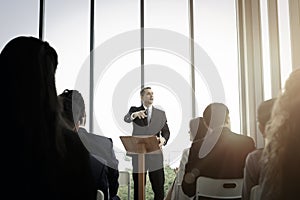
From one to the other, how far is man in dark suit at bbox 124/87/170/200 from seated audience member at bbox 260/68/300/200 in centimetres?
339

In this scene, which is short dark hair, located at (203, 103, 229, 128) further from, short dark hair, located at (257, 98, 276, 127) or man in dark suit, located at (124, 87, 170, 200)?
man in dark suit, located at (124, 87, 170, 200)

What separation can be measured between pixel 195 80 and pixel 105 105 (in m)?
1.46

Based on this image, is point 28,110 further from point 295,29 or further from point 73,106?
point 295,29

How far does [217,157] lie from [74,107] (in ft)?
3.11

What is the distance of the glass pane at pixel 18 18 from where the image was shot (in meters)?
6.36

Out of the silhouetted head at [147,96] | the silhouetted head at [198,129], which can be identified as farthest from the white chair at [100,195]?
the silhouetted head at [147,96]

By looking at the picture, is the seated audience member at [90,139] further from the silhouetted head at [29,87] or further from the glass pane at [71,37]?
the glass pane at [71,37]

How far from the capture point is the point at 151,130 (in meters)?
5.46

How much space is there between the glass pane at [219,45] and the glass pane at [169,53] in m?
0.18

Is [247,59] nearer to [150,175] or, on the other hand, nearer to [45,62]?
[150,175]

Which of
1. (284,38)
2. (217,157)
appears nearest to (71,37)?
(284,38)

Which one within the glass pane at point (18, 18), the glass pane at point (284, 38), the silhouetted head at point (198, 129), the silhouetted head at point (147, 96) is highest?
the glass pane at point (18, 18)

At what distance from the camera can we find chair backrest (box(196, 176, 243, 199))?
8.64ft

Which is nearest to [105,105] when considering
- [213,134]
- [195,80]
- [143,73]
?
[143,73]
